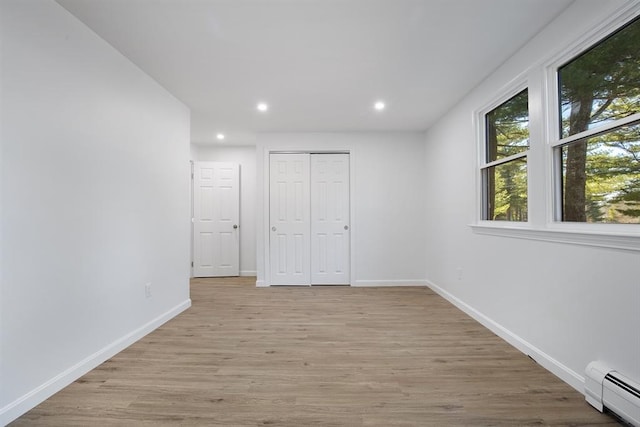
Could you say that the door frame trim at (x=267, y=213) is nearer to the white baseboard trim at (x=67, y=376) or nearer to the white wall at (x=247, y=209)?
the white wall at (x=247, y=209)

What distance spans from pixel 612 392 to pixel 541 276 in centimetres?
76

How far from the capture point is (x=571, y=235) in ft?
5.99

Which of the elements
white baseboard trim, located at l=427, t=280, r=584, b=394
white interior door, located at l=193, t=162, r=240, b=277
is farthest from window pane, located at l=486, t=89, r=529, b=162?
white interior door, located at l=193, t=162, r=240, b=277

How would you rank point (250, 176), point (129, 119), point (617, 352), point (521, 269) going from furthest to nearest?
point (250, 176) < point (129, 119) < point (521, 269) < point (617, 352)

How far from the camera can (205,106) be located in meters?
3.45

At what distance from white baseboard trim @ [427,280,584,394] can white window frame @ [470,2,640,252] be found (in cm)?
81

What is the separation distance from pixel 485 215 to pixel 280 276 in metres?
2.95

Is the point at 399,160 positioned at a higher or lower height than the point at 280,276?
higher

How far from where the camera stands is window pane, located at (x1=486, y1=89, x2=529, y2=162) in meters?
2.42

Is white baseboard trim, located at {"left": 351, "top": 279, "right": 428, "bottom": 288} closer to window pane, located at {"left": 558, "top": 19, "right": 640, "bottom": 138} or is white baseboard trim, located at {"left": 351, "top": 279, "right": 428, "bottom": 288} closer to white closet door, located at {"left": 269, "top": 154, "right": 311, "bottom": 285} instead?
white closet door, located at {"left": 269, "top": 154, "right": 311, "bottom": 285}

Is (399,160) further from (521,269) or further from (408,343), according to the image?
(408,343)

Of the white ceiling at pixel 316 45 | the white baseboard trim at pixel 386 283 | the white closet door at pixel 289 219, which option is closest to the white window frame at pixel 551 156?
the white ceiling at pixel 316 45

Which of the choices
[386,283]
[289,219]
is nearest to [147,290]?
[289,219]

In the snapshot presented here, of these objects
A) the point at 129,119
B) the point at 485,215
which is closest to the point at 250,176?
the point at 129,119
